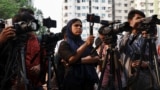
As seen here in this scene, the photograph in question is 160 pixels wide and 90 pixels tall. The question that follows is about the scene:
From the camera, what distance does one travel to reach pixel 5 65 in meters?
4.23

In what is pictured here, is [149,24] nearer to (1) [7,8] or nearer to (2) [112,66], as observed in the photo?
(2) [112,66]

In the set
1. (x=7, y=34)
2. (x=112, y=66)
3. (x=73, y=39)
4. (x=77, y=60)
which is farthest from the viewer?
(x=73, y=39)

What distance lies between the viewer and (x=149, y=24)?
4.14 meters

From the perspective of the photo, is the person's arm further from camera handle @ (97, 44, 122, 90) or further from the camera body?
camera handle @ (97, 44, 122, 90)

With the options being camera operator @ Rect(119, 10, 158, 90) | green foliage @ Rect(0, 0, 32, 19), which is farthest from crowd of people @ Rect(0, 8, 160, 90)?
green foliage @ Rect(0, 0, 32, 19)

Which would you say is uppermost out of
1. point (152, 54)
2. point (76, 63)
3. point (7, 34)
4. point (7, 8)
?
point (7, 34)

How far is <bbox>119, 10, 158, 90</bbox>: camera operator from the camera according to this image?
4.47 m

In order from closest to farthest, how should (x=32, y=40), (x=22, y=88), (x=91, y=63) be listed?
(x=22, y=88) → (x=32, y=40) → (x=91, y=63)

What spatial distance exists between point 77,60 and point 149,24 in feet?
3.20

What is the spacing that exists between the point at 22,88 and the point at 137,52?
120 cm

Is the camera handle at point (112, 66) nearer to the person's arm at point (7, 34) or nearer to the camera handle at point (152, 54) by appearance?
the camera handle at point (152, 54)

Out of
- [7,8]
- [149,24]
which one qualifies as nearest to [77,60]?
Answer: [149,24]

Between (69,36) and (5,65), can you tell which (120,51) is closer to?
(69,36)

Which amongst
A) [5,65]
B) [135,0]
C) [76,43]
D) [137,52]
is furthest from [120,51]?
[135,0]
